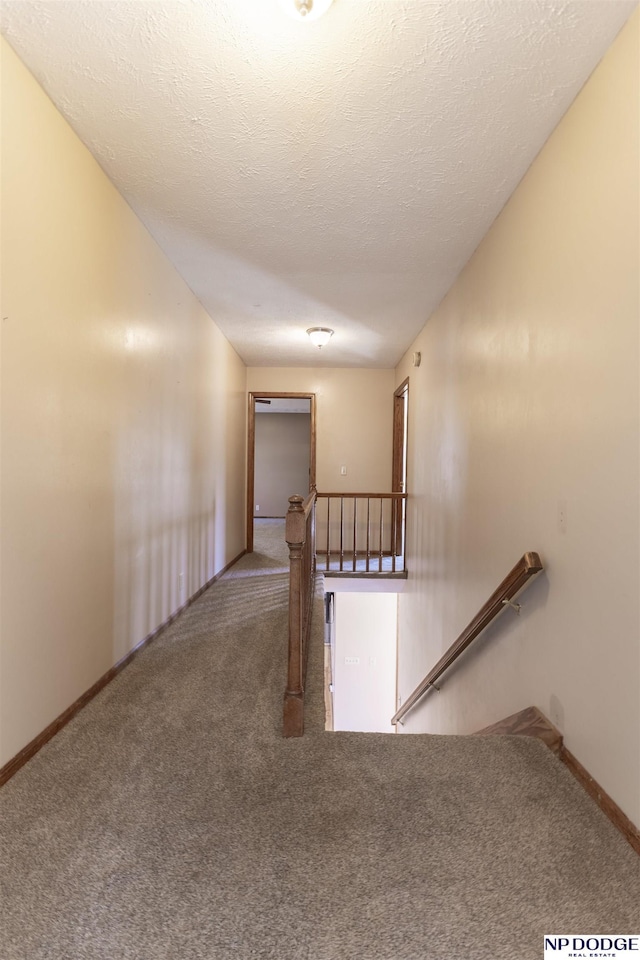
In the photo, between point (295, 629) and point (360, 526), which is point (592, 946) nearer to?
point (295, 629)

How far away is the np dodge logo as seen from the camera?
1.09m

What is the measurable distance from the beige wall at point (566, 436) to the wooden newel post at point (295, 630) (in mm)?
979

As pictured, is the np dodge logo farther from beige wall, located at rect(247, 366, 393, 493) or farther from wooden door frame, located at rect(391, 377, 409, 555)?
beige wall, located at rect(247, 366, 393, 493)

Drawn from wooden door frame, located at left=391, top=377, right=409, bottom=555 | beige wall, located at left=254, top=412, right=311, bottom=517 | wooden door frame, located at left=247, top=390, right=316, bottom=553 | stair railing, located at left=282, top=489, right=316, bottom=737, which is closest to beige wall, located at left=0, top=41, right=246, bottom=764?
stair railing, located at left=282, top=489, right=316, bottom=737

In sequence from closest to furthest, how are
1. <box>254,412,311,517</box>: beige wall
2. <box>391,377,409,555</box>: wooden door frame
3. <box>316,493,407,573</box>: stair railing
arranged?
<box>316,493,407,573</box>: stair railing, <box>391,377,409,555</box>: wooden door frame, <box>254,412,311,517</box>: beige wall

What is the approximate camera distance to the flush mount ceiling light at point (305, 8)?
54.1 inches

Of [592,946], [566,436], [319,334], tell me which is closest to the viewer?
[592,946]

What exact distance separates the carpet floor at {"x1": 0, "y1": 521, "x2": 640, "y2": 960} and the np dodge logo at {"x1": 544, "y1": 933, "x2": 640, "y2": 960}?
0.02 m

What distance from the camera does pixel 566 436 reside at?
179 cm

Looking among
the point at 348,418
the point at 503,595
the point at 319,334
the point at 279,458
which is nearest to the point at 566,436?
the point at 503,595

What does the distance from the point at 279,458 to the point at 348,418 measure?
4.14 metres

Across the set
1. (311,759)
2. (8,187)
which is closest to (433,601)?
(311,759)

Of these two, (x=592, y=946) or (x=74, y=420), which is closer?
(x=592, y=946)

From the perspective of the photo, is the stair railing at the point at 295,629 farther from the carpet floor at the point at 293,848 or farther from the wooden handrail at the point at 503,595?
the wooden handrail at the point at 503,595
